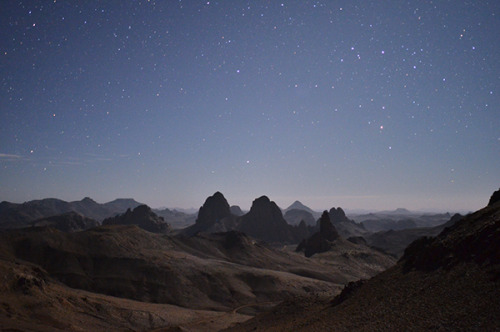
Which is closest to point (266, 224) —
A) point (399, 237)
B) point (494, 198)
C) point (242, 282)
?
point (399, 237)

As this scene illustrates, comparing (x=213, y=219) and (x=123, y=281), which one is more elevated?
(x=213, y=219)

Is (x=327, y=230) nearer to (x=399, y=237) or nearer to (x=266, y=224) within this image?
(x=266, y=224)

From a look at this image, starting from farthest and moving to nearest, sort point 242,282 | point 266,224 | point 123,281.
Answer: point 266,224 < point 242,282 < point 123,281

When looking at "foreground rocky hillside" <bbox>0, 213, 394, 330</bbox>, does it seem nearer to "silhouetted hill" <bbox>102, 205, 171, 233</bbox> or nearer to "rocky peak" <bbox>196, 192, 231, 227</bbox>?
"silhouetted hill" <bbox>102, 205, 171, 233</bbox>

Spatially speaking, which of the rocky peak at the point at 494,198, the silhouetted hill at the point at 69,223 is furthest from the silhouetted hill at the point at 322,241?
the silhouetted hill at the point at 69,223

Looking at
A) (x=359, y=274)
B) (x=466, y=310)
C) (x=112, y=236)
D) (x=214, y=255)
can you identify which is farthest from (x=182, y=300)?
(x=359, y=274)

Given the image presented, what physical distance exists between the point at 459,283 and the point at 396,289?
15.1 feet

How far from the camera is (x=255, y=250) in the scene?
99.6 metres

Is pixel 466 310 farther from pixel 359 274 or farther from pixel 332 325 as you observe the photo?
pixel 359 274

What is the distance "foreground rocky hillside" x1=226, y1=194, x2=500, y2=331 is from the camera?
51.5 ft

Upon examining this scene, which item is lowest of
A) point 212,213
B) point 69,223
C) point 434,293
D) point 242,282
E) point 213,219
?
point 242,282

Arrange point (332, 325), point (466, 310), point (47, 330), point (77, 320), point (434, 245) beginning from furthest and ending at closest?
point (77, 320) < point (47, 330) < point (434, 245) < point (332, 325) < point (466, 310)

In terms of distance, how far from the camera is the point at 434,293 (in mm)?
18562

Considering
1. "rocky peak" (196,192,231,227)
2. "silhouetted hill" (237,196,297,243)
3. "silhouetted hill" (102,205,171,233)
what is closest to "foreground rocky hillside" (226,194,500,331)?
"silhouetted hill" (237,196,297,243)
